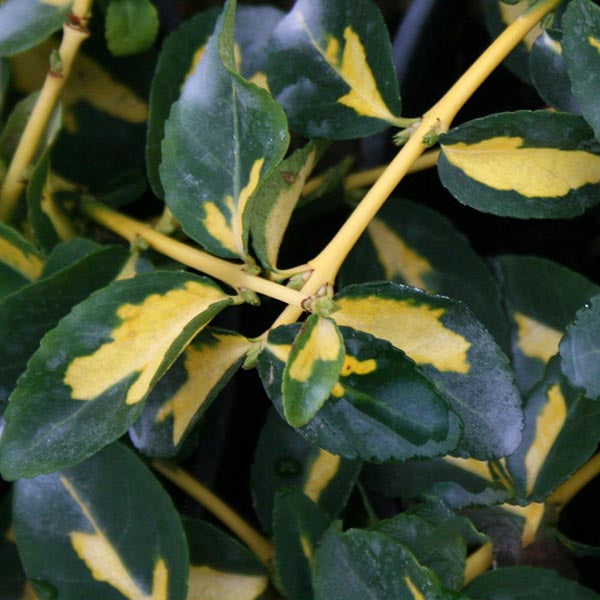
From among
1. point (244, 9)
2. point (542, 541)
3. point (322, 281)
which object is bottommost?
point (542, 541)

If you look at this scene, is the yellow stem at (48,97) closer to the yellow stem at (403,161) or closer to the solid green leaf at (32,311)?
the solid green leaf at (32,311)

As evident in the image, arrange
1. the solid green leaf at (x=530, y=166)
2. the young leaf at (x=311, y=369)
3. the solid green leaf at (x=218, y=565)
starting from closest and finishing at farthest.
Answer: the young leaf at (x=311, y=369) → the solid green leaf at (x=530, y=166) → the solid green leaf at (x=218, y=565)

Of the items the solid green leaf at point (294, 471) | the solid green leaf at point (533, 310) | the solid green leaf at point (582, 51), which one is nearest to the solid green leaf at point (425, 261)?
the solid green leaf at point (533, 310)

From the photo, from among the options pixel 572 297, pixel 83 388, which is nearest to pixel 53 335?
pixel 83 388

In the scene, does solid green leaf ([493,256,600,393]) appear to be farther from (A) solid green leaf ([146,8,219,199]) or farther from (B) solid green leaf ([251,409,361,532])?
(A) solid green leaf ([146,8,219,199])

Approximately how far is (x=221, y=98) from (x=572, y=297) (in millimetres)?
356

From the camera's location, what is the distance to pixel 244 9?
2.41 ft

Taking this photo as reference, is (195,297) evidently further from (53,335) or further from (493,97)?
(493,97)

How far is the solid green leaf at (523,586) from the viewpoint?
2.02ft

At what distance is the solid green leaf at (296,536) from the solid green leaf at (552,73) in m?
0.33

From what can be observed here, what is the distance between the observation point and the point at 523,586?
617mm

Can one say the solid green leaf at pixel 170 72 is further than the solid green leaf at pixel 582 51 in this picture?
Yes

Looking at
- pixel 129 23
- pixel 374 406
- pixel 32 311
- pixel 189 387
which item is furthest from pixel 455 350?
pixel 129 23

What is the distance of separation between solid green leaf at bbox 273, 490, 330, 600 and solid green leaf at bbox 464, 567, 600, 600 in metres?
0.12
